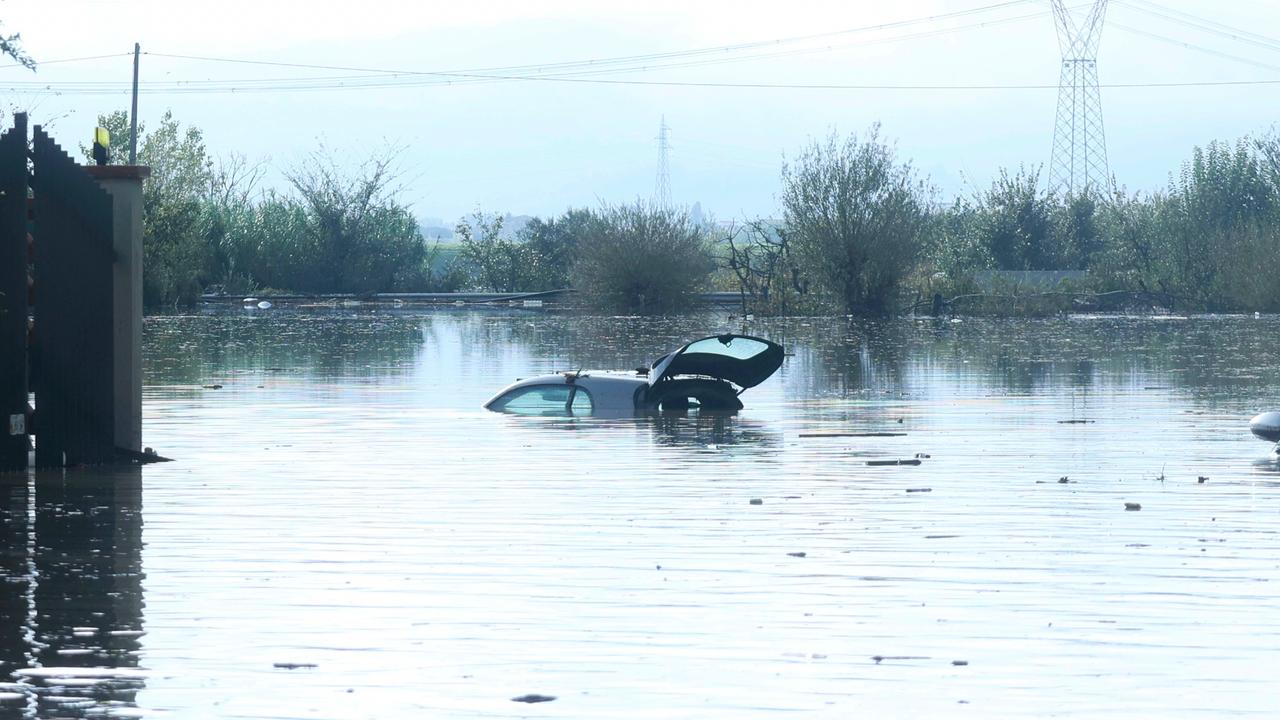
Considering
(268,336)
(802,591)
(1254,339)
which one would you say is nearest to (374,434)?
(802,591)

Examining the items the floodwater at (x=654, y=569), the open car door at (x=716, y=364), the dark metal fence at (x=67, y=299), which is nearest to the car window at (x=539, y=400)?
the floodwater at (x=654, y=569)

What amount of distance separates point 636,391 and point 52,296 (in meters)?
10.2

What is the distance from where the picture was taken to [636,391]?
25406mm

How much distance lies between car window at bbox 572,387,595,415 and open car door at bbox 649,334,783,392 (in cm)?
87

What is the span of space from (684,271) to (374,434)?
4612cm

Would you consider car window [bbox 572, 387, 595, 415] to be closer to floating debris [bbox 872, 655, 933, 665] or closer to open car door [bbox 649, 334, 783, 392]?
open car door [bbox 649, 334, 783, 392]

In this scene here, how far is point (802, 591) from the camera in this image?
10.5 m

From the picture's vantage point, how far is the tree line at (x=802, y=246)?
67188 mm

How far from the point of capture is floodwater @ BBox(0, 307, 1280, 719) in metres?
8.17

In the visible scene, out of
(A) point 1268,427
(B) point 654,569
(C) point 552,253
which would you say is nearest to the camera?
(B) point 654,569

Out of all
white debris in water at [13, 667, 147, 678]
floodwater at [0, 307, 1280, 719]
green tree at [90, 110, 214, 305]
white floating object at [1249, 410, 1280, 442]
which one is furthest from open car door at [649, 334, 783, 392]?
green tree at [90, 110, 214, 305]

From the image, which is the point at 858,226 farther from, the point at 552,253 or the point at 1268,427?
the point at 1268,427

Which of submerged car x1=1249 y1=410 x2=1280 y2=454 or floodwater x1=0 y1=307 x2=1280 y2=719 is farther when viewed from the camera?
submerged car x1=1249 y1=410 x2=1280 y2=454

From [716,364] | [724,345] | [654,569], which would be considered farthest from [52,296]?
[724,345]
